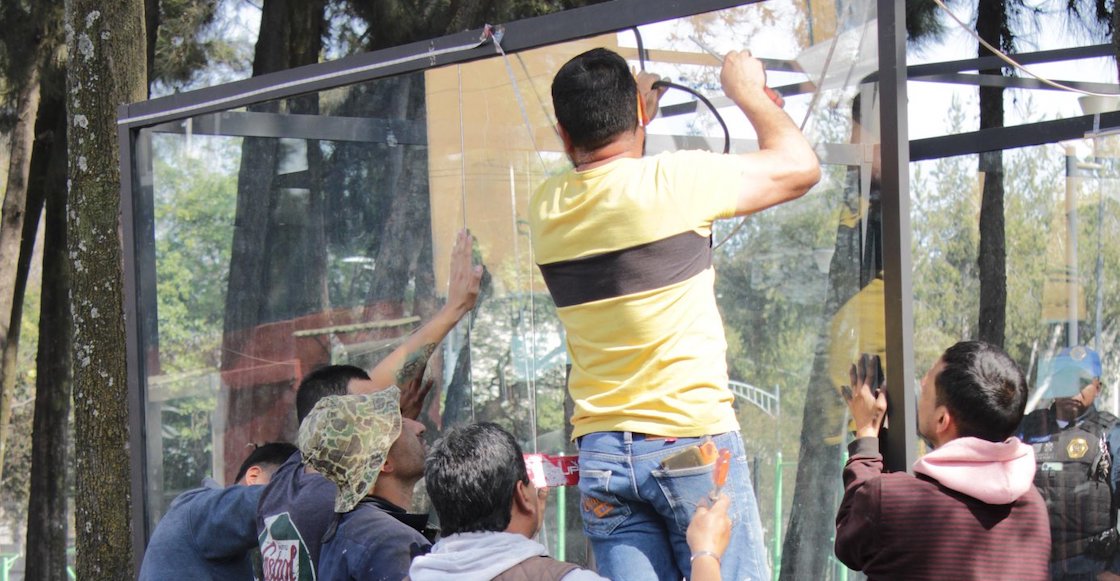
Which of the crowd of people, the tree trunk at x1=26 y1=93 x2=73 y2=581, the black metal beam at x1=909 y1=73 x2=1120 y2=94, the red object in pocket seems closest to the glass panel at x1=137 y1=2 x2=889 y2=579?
the crowd of people

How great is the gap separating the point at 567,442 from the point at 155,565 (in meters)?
1.33

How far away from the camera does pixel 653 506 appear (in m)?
2.62

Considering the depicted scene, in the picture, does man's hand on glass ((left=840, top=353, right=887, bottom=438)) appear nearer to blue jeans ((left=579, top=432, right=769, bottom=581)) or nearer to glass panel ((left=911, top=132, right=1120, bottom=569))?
blue jeans ((left=579, top=432, right=769, bottom=581))

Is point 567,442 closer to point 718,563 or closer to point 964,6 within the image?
point 718,563

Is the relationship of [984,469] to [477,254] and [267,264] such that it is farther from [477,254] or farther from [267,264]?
[267,264]

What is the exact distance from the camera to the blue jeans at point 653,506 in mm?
2545

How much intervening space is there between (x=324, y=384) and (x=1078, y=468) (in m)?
3.69

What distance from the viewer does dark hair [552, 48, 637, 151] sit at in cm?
265

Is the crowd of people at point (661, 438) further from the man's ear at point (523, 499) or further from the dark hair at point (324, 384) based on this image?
the dark hair at point (324, 384)

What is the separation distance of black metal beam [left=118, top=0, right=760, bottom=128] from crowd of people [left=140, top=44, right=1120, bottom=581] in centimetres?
43

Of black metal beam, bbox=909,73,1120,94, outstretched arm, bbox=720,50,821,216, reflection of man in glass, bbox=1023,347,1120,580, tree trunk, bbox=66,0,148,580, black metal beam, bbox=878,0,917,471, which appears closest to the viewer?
outstretched arm, bbox=720,50,821,216

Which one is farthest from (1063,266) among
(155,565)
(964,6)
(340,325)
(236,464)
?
(155,565)

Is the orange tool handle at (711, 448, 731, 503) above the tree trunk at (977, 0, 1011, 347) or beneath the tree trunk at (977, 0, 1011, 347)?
beneath

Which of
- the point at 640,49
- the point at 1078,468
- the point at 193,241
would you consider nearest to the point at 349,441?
the point at 640,49
